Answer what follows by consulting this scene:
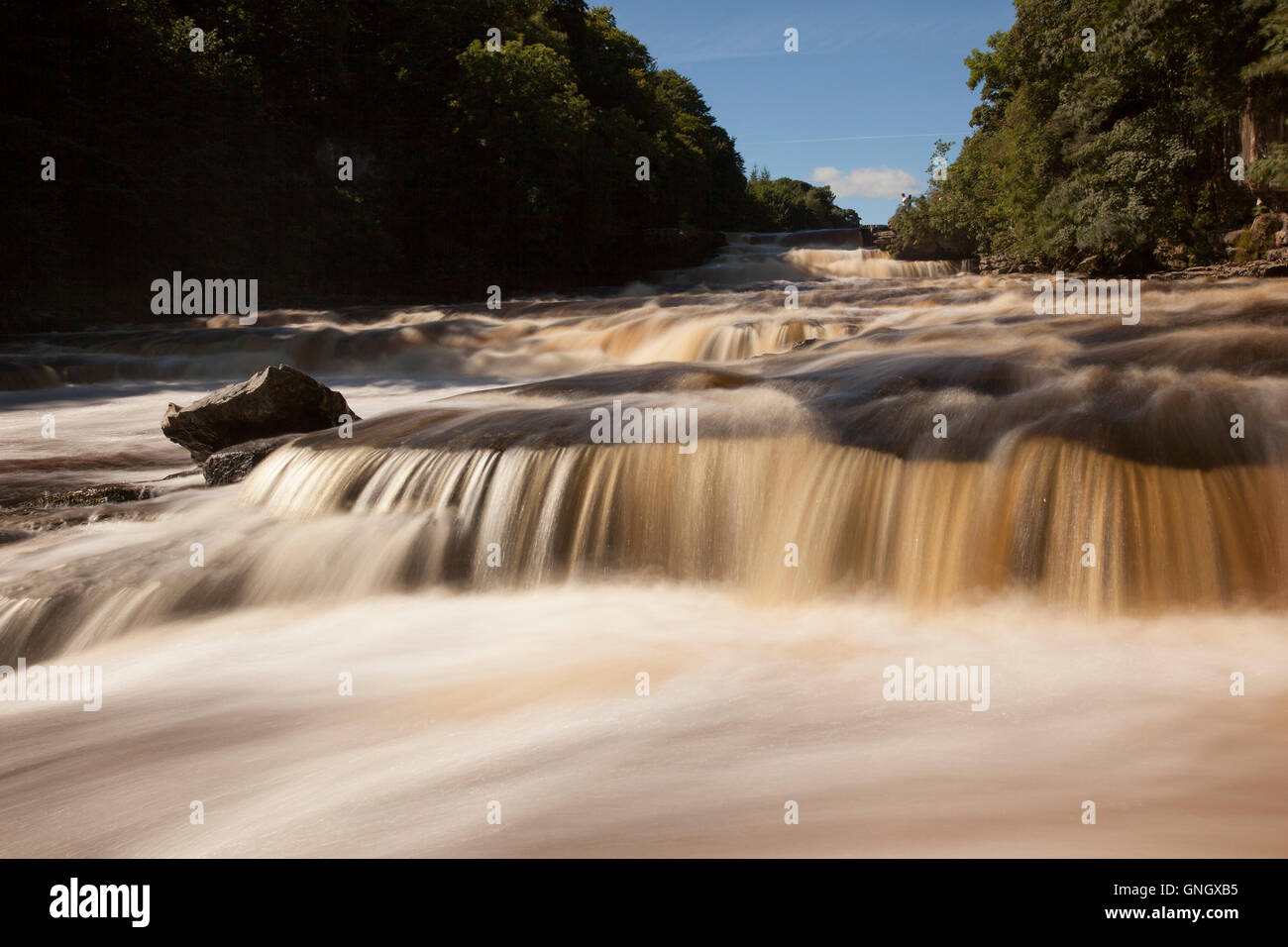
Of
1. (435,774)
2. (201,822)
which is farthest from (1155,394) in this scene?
(201,822)

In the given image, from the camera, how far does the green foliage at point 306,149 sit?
78.6ft

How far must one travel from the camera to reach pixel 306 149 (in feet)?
102

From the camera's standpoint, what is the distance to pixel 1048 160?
24.8 m

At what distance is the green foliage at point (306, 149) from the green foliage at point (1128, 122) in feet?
50.5

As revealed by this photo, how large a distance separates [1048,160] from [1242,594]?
23648mm

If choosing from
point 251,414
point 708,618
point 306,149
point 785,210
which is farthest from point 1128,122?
point 785,210

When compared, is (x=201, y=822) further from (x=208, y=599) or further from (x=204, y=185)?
(x=204, y=185)

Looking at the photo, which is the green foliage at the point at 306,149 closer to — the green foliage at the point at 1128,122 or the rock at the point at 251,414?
the green foliage at the point at 1128,122

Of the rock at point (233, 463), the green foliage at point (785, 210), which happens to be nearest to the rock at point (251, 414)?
the rock at point (233, 463)

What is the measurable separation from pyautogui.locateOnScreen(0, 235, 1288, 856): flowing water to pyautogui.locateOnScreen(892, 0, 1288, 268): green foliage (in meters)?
13.3

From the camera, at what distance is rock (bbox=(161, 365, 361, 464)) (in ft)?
26.6

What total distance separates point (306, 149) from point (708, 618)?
102ft

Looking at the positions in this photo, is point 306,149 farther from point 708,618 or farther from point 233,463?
point 708,618

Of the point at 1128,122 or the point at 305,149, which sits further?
the point at 305,149
